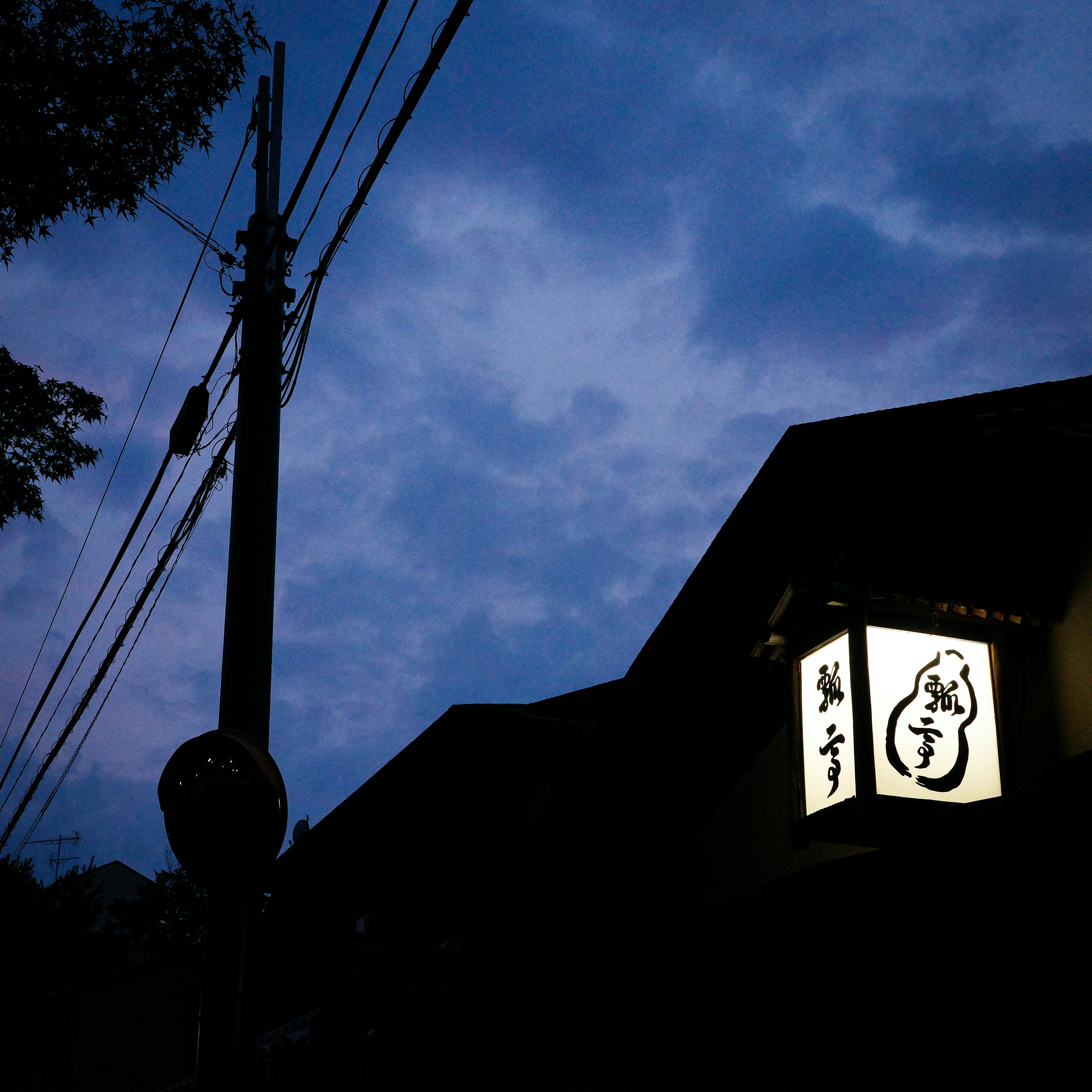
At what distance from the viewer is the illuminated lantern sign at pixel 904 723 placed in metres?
6.18

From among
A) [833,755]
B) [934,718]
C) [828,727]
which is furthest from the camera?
[828,727]

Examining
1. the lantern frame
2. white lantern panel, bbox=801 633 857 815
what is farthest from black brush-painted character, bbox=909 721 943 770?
white lantern panel, bbox=801 633 857 815

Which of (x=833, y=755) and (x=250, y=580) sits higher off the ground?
(x=250, y=580)

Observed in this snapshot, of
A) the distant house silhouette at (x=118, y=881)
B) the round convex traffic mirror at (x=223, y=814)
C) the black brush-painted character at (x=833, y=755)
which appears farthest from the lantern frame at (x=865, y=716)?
the distant house silhouette at (x=118, y=881)

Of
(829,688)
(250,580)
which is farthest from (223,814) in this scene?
(829,688)

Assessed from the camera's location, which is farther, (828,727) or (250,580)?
(250,580)

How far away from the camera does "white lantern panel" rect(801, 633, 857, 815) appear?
254 inches

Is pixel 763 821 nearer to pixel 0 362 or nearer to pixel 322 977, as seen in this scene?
pixel 0 362

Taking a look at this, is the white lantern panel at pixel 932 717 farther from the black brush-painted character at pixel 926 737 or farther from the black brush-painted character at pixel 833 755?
the black brush-painted character at pixel 833 755

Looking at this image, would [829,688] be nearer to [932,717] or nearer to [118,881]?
[932,717]

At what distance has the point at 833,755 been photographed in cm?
659

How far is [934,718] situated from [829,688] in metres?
0.66

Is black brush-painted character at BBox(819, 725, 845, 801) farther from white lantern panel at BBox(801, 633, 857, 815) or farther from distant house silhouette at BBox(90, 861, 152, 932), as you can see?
distant house silhouette at BBox(90, 861, 152, 932)

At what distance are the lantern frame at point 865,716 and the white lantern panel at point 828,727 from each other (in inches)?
1.5
